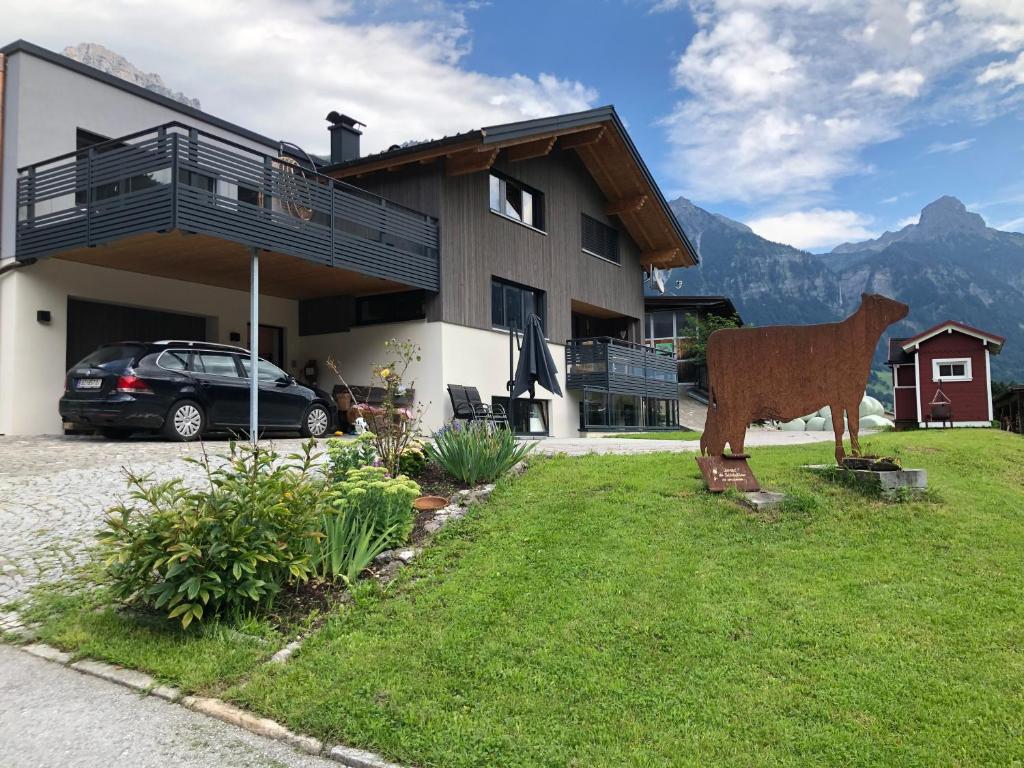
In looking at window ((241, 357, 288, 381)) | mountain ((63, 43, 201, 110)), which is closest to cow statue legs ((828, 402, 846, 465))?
window ((241, 357, 288, 381))

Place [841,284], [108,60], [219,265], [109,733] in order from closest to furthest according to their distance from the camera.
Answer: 1. [109,733]
2. [219,265]
3. [108,60]
4. [841,284]

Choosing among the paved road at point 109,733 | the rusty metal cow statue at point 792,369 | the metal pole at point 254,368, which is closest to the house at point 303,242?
the metal pole at point 254,368

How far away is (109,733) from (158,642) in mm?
880

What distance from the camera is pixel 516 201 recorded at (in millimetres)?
18719

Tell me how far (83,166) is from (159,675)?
11146mm

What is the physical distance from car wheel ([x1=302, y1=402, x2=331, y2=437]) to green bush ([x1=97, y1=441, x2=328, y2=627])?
834 centimetres

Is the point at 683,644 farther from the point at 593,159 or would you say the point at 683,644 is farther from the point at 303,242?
the point at 593,159

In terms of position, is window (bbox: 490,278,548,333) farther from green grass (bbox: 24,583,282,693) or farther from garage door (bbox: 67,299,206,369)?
green grass (bbox: 24,583,282,693)

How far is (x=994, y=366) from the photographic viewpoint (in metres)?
129

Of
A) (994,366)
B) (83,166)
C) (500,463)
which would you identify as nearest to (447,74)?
(83,166)

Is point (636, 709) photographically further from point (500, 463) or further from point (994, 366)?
point (994, 366)

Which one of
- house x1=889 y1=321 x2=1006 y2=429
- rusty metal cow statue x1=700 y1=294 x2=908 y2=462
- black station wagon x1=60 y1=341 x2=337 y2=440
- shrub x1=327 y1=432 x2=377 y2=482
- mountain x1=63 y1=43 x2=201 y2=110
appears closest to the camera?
rusty metal cow statue x1=700 y1=294 x2=908 y2=462

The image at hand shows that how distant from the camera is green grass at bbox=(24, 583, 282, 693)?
3.88 meters

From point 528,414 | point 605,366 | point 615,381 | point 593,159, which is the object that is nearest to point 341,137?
point 593,159
